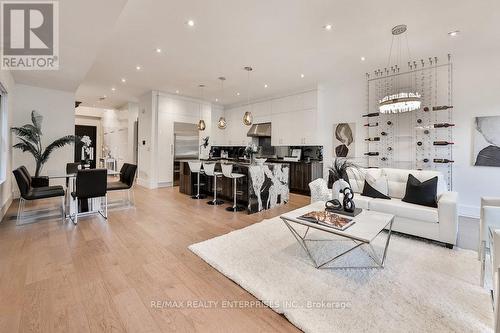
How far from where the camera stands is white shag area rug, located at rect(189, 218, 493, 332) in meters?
1.66

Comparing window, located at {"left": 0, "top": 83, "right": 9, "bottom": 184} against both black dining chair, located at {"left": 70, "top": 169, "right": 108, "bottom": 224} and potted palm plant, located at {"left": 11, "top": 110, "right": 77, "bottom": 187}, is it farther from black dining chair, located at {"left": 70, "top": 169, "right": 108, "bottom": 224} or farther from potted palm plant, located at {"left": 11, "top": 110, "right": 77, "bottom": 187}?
black dining chair, located at {"left": 70, "top": 169, "right": 108, "bottom": 224}

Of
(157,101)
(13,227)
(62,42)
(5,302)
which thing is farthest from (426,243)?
(157,101)

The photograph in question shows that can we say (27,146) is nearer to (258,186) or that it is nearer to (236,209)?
(236,209)

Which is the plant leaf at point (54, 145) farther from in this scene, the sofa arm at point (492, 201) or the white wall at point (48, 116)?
the sofa arm at point (492, 201)

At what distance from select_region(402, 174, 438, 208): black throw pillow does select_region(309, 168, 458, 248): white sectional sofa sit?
82 mm

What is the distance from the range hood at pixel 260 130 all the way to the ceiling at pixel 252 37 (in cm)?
196

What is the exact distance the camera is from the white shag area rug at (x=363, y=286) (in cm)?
166

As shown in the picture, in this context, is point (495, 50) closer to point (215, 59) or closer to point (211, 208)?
point (215, 59)

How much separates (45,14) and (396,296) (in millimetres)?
4527

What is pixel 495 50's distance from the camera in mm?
4055

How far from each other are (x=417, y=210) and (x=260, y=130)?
5381 mm

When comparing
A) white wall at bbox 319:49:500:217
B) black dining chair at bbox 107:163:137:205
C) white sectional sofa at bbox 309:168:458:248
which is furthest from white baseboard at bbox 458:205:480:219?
black dining chair at bbox 107:163:137:205

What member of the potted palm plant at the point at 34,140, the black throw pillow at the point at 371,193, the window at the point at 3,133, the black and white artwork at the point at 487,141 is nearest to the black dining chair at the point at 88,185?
the window at the point at 3,133

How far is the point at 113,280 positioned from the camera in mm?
2141
